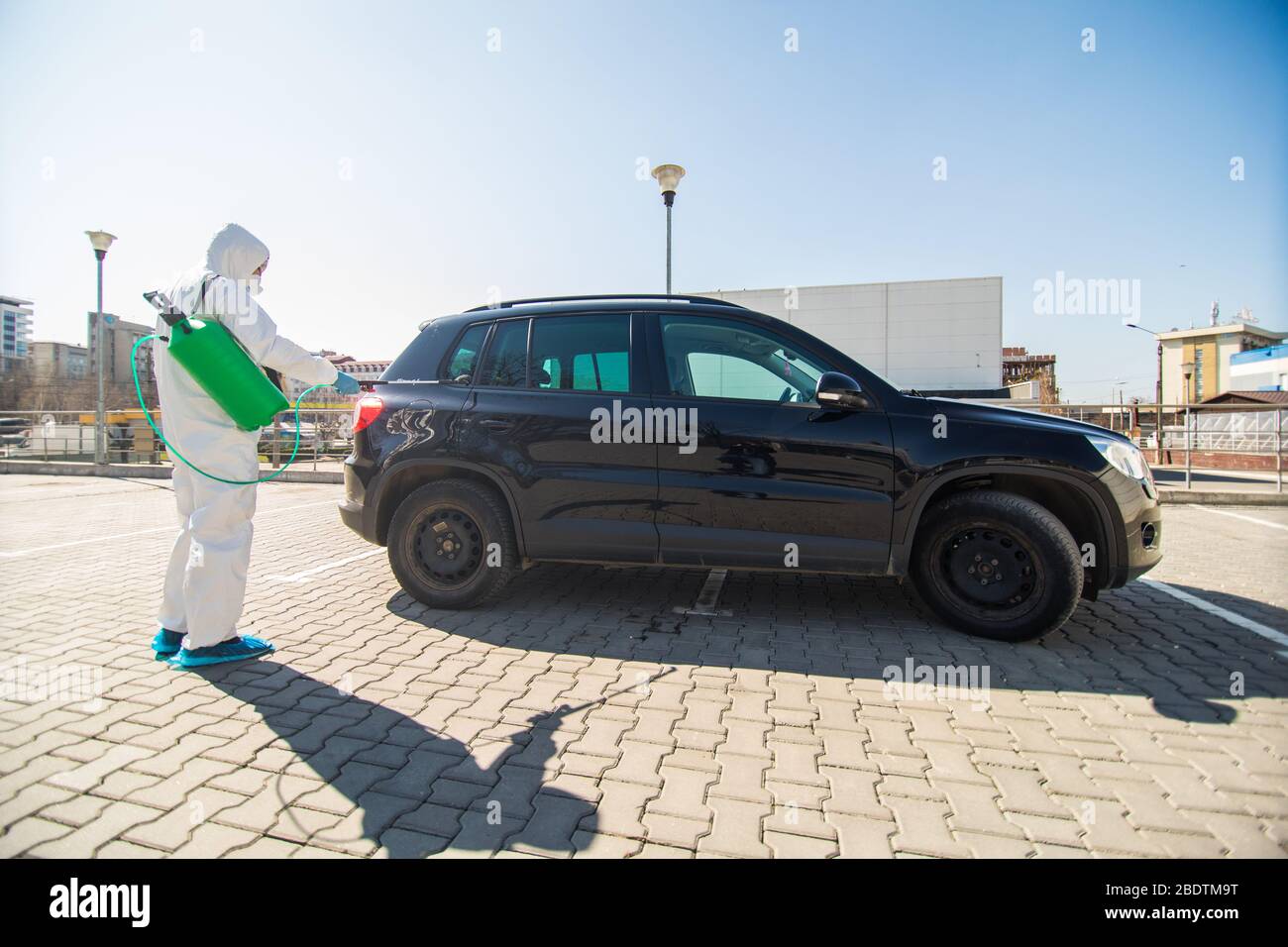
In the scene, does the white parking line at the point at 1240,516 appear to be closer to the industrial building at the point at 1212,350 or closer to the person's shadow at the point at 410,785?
the person's shadow at the point at 410,785

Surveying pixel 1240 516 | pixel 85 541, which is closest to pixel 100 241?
pixel 85 541

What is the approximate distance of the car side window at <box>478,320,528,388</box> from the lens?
4.02 m

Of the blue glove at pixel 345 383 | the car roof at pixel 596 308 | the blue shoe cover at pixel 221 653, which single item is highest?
the car roof at pixel 596 308

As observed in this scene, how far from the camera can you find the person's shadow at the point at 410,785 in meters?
1.84

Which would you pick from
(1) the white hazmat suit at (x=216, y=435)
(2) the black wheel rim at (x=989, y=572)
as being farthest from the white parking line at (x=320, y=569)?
(2) the black wheel rim at (x=989, y=572)

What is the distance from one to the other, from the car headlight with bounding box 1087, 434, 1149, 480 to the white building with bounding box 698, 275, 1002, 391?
16.9 m

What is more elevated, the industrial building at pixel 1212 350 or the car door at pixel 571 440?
the industrial building at pixel 1212 350

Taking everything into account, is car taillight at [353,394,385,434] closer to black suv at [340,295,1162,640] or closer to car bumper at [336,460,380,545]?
black suv at [340,295,1162,640]

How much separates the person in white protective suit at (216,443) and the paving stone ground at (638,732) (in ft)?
1.13

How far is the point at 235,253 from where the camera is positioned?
A: 9.94 ft

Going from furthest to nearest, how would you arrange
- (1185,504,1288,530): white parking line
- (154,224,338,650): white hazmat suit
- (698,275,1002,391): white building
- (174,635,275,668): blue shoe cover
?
(698,275,1002,391): white building
(1185,504,1288,530): white parking line
(174,635,275,668): blue shoe cover
(154,224,338,650): white hazmat suit

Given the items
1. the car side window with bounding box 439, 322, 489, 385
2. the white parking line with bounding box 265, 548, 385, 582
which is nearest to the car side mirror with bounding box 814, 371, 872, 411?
the car side window with bounding box 439, 322, 489, 385
